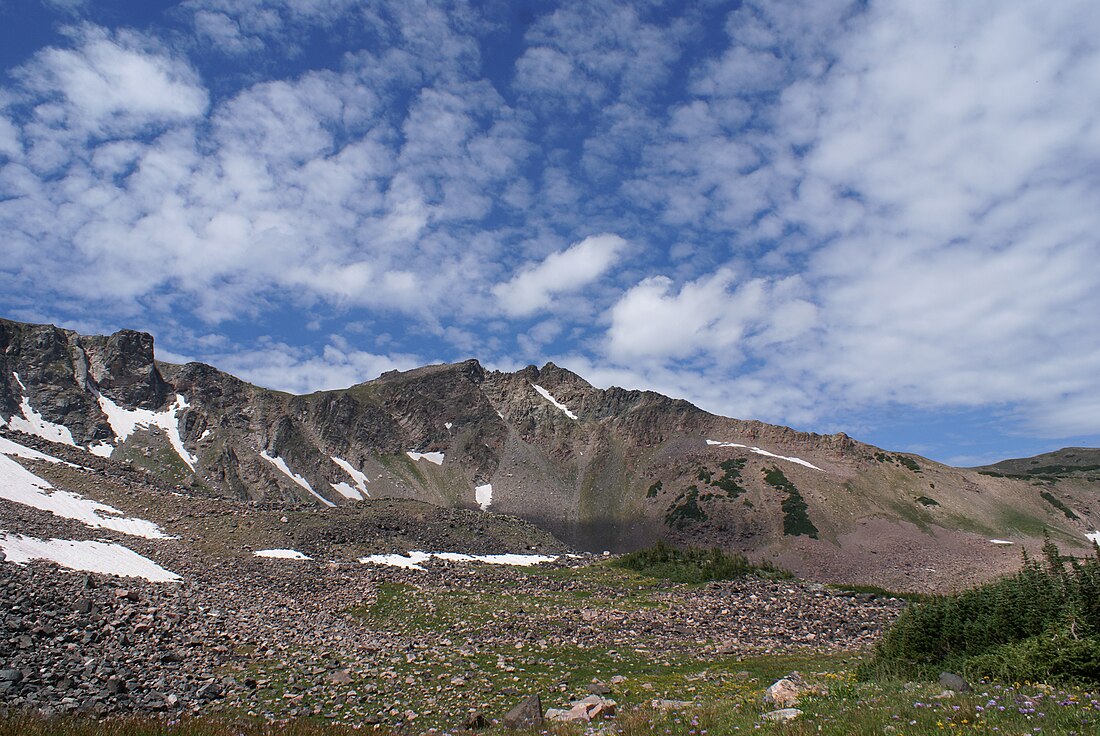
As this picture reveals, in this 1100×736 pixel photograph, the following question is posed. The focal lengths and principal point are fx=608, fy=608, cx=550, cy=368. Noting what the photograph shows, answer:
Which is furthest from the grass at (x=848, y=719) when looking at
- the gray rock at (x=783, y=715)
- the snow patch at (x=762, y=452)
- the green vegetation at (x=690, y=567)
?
the snow patch at (x=762, y=452)

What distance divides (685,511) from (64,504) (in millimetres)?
122220

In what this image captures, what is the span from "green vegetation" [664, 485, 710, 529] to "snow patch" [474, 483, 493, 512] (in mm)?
55409

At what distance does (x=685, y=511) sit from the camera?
146 m

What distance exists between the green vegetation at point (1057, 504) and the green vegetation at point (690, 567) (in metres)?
124

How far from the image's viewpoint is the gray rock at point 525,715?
678 inches

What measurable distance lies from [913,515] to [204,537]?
135 m

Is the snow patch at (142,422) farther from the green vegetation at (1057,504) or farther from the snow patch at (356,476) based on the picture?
the green vegetation at (1057,504)

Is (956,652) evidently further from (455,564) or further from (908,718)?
(455,564)

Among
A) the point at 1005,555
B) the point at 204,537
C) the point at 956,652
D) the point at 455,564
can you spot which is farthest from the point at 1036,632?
the point at 1005,555

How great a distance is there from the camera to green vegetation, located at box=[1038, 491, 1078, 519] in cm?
13896

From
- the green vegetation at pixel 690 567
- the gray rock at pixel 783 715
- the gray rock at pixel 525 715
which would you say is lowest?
the gray rock at pixel 525 715

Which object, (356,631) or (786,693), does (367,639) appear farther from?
(786,693)

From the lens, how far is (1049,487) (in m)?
151

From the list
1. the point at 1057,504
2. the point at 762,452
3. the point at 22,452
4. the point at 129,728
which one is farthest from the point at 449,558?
the point at 1057,504
